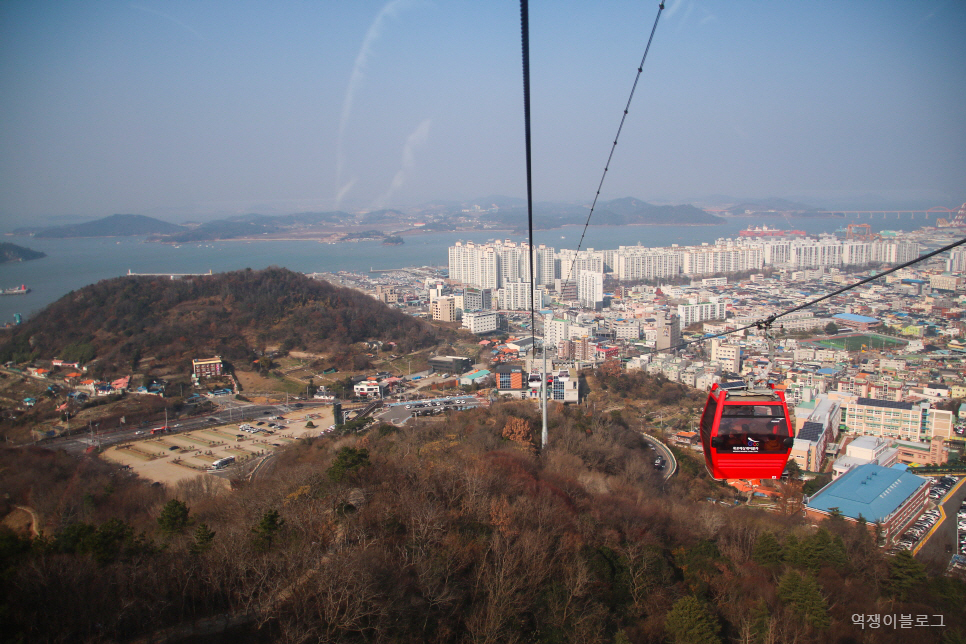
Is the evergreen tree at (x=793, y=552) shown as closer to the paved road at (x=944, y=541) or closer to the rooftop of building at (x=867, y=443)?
the paved road at (x=944, y=541)

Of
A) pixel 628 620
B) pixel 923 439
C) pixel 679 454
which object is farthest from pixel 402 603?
pixel 923 439

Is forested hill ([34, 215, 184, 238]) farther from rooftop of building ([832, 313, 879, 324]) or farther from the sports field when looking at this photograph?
rooftop of building ([832, 313, 879, 324])

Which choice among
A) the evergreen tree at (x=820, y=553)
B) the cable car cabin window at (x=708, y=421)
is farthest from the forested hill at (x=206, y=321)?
the cable car cabin window at (x=708, y=421)

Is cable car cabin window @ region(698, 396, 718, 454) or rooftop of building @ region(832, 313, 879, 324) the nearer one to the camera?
cable car cabin window @ region(698, 396, 718, 454)

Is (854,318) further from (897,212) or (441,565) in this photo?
(441,565)

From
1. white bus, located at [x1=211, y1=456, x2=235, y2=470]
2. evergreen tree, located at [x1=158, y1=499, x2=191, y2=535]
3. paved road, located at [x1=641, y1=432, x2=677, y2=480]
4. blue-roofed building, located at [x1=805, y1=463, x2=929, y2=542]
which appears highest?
evergreen tree, located at [x1=158, y1=499, x2=191, y2=535]

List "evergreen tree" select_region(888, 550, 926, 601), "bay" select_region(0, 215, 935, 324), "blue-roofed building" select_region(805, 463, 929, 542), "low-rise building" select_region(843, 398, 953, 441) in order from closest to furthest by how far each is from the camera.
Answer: "evergreen tree" select_region(888, 550, 926, 601) → "blue-roofed building" select_region(805, 463, 929, 542) → "low-rise building" select_region(843, 398, 953, 441) → "bay" select_region(0, 215, 935, 324)

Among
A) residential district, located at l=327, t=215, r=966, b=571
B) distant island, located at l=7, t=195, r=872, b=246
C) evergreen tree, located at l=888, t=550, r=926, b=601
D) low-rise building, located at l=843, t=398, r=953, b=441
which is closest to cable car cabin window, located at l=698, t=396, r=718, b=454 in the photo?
residential district, located at l=327, t=215, r=966, b=571

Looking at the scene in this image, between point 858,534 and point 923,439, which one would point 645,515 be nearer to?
point 858,534
